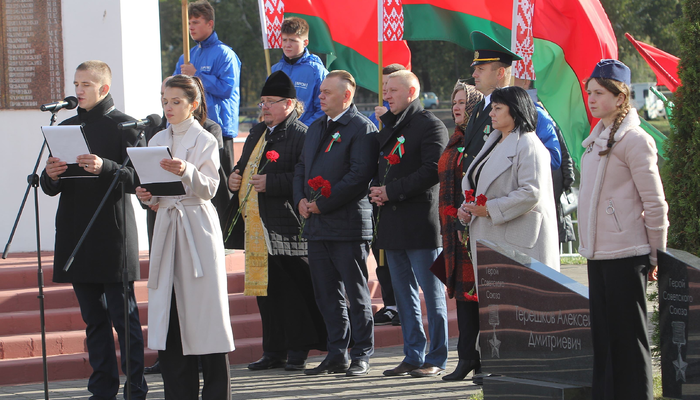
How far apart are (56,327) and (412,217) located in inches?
130

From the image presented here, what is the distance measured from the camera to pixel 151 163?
185 inches

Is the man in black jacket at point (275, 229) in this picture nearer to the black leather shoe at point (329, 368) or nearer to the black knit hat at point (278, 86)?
the black knit hat at point (278, 86)

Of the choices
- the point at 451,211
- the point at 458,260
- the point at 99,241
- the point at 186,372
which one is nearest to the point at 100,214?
the point at 99,241

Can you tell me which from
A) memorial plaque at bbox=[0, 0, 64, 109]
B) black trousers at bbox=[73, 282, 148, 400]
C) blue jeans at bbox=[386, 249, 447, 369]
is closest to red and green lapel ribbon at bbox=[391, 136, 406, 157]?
blue jeans at bbox=[386, 249, 447, 369]

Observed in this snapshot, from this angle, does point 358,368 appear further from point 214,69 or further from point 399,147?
point 214,69

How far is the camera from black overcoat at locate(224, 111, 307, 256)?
22.4ft

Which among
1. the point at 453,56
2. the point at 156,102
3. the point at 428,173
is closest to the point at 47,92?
the point at 156,102

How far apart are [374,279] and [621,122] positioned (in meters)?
4.67

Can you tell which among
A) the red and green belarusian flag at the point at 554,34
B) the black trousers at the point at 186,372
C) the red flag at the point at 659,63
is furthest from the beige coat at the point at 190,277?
the red and green belarusian flag at the point at 554,34

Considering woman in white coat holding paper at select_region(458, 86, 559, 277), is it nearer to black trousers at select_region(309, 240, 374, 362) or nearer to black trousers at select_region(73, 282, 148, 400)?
black trousers at select_region(309, 240, 374, 362)

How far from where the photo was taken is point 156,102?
376 inches

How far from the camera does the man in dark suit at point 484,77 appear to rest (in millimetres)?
5770

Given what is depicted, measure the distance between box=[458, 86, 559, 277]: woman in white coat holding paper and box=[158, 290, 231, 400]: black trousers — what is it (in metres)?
1.72

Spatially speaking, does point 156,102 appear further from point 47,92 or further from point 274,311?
point 274,311
